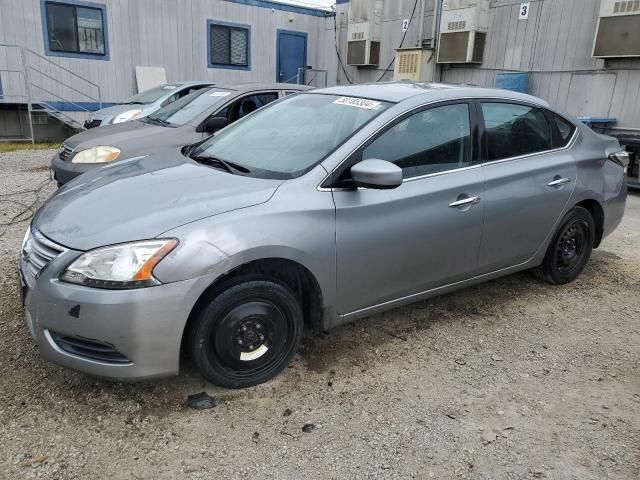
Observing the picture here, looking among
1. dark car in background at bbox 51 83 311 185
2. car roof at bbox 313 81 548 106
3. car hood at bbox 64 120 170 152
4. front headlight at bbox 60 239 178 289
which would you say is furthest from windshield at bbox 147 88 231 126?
front headlight at bbox 60 239 178 289

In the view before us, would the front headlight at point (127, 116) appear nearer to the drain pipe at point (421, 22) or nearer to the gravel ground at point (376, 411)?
the gravel ground at point (376, 411)

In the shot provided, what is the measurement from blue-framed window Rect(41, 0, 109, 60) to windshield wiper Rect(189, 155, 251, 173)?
12.4 meters

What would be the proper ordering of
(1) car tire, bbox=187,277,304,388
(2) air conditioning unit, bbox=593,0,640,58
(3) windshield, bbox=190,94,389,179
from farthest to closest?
(2) air conditioning unit, bbox=593,0,640,58 → (3) windshield, bbox=190,94,389,179 → (1) car tire, bbox=187,277,304,388

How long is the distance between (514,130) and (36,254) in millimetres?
3174

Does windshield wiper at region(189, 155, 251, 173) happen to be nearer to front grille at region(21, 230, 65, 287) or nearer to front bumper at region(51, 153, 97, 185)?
front grille at region(21, 230, 65, 287)

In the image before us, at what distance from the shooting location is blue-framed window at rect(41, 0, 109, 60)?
13.4 m

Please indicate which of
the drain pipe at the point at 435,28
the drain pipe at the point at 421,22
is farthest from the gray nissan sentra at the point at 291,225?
the drain pipe at the point at 421,22

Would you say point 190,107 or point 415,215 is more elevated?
point 190,107

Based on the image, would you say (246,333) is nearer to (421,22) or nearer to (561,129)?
(561,129)

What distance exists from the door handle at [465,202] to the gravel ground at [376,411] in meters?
0.88

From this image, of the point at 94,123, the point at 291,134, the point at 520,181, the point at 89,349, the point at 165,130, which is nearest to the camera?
the point at 89,349

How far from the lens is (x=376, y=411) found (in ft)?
8.95

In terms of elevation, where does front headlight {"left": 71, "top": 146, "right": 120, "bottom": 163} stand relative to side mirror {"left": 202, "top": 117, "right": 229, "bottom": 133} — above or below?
below

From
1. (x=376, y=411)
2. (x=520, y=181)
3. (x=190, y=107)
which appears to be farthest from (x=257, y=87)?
(x=376, y=411)
